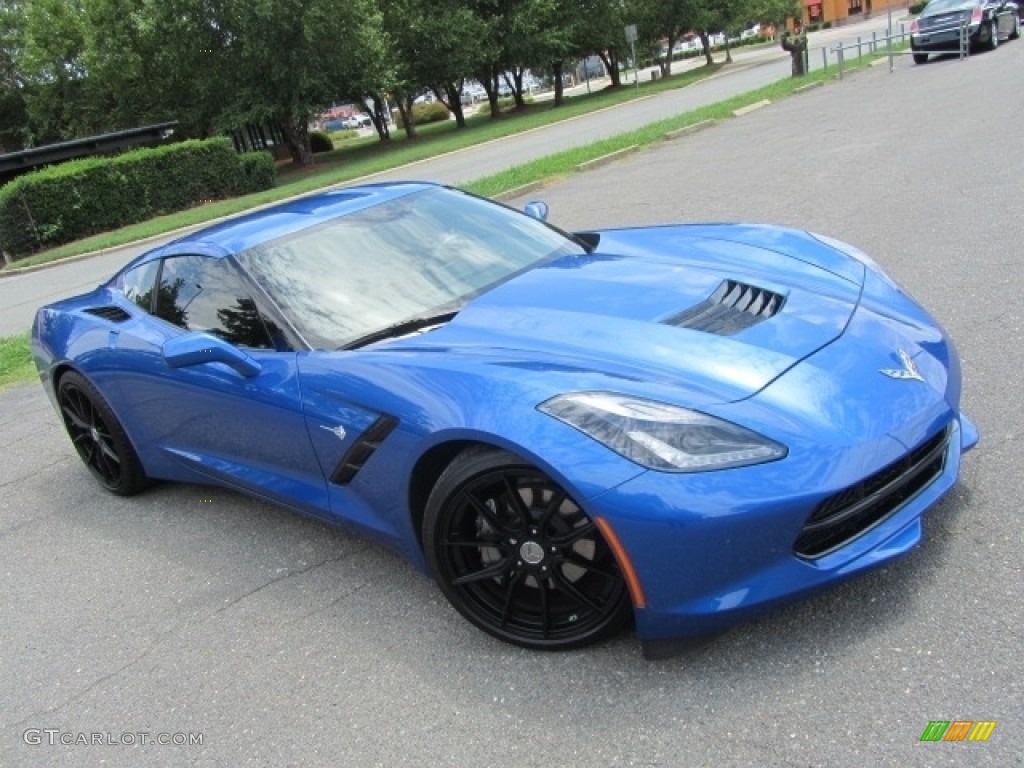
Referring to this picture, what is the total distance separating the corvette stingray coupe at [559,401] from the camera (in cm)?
232

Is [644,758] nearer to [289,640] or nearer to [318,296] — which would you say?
[289,640]

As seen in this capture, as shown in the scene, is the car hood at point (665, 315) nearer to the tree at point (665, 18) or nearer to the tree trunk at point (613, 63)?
the tree at point (665, 18)

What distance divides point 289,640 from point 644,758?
4.57 ft

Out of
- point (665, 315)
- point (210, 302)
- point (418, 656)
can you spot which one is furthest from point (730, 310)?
point (210, 302)

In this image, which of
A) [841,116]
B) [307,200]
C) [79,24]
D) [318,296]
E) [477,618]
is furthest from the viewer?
[79,24]

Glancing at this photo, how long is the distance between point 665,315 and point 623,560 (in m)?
0.97

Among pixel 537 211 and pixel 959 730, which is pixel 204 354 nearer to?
pixel 537 211

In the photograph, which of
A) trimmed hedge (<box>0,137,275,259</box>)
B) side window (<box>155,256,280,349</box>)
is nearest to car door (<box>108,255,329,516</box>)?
side window (<box>155,256,280,349</box>)

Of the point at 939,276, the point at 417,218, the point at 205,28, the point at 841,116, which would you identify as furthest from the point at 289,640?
the point at 205,28

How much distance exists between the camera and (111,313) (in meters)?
4.41

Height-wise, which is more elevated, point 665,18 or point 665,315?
point 665,18

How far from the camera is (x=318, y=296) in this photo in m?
3.38

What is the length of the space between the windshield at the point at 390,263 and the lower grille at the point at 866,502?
5.18 ft

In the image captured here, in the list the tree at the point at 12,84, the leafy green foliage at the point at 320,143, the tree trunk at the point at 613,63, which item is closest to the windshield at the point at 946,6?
the tree trunk at the point at 613,63
